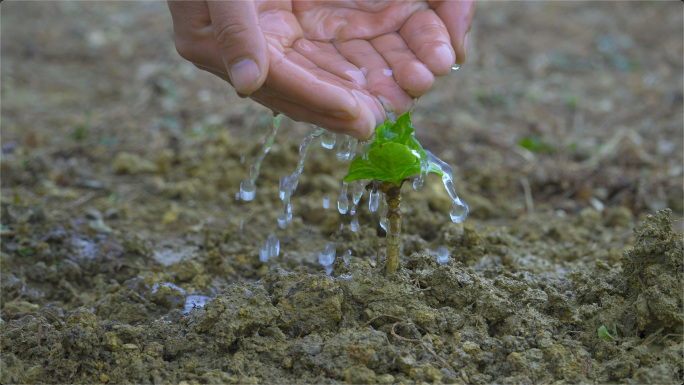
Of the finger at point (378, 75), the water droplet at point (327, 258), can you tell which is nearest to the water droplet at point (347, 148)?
the finger at point (378, 75)

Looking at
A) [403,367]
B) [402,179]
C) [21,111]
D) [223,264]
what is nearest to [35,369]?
[223,264]

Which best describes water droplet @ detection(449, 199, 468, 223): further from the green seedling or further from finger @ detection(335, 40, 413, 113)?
finger @ detection(335, 40, 413, 113)

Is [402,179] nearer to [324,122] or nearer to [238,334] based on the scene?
[324,122]

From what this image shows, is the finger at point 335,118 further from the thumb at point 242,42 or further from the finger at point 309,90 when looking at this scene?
the thumb at point 242,42

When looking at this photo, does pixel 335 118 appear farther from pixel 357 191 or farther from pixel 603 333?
pixel 603 333

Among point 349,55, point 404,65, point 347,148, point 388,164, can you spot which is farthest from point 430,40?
point 388,164

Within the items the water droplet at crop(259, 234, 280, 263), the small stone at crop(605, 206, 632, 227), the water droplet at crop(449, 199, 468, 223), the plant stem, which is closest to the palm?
the plant stem

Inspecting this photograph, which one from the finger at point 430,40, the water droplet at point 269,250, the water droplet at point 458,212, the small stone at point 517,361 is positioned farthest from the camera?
the water droplet at point 269,250
